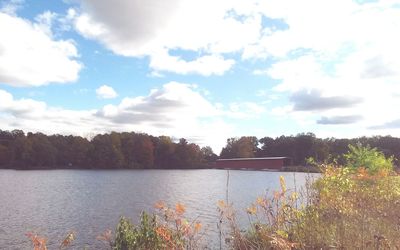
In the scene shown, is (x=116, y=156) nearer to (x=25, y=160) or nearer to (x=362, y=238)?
(x=25, y=160)

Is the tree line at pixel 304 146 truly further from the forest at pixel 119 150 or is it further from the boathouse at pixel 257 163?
the boathouse at pixel 257 163

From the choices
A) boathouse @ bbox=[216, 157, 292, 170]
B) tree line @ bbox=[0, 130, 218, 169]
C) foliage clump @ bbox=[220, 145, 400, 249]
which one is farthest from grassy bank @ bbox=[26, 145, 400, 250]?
boathouse @ bbox=[216, 157, 292, 170]

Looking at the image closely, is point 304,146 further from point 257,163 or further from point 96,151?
point 96,151

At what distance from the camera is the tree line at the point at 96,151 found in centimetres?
14238

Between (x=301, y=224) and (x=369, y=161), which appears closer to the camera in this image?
(x=301, y=224)

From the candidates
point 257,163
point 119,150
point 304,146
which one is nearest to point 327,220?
point 119,150

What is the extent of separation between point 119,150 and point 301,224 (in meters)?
147

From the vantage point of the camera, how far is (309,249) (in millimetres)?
8648

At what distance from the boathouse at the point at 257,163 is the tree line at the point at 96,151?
17.6 metres

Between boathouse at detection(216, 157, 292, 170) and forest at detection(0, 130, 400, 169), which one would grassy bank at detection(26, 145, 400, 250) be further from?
boathouse at detection(216, 157, 292, 170)

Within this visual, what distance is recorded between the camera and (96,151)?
15125cm

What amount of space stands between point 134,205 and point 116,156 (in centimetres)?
11535

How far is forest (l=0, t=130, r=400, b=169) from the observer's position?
468 feet

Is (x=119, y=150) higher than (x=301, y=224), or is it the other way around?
(x=119, y=150)
